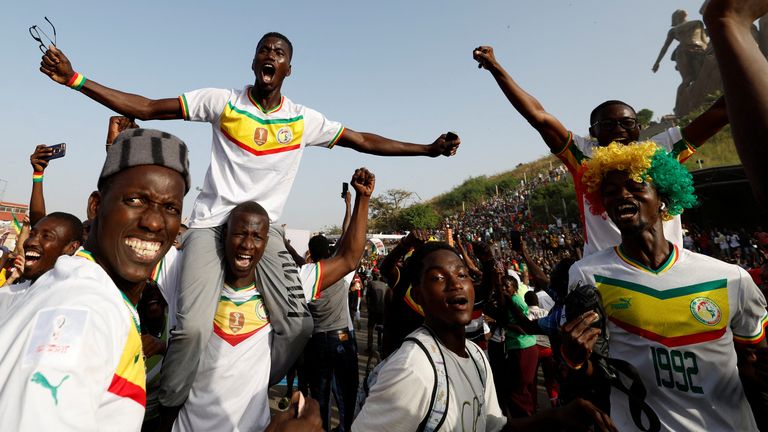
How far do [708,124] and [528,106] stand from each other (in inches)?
48.2

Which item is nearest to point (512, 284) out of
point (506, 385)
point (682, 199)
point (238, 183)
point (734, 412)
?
point (506, 385)

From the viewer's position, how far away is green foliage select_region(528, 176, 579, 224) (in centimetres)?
3266

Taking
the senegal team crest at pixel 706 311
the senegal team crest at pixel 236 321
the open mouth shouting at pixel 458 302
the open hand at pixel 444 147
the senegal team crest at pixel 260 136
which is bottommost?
the senegal team crest at pixel 706 311

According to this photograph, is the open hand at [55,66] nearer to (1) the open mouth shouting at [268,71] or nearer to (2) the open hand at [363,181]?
(1) the open mouth shouting at [268,71]

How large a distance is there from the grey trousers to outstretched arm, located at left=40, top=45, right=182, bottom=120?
79cm

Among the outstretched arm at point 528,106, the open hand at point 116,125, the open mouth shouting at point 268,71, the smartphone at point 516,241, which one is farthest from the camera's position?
the smartphone at point 516,241

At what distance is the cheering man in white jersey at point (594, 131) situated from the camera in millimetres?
2973

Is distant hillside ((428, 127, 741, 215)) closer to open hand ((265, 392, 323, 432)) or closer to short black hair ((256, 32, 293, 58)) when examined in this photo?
short black hair ((256, 32, 293, 58))

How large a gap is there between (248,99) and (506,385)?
460 cm

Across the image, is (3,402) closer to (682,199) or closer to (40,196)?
(682,199)

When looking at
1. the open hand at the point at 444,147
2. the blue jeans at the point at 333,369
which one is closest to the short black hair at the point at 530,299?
the blue jeans at the point at 333,369

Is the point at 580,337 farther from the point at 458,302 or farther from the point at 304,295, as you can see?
the point at 304,295

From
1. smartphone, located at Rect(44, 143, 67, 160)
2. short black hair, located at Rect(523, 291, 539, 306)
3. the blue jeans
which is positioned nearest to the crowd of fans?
smartphone, located at Rect(44, 143, 67, 160)

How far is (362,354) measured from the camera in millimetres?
9641
